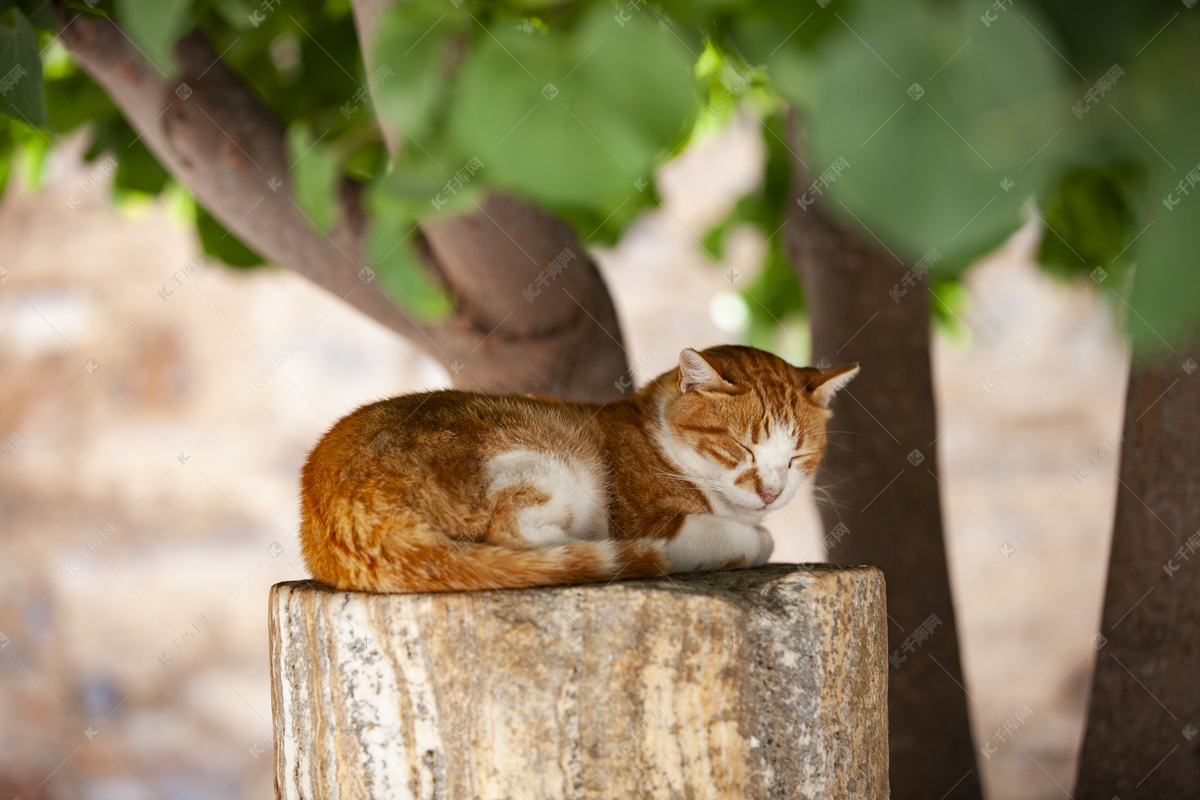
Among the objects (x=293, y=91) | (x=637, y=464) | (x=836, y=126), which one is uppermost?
(x=293, y=91)

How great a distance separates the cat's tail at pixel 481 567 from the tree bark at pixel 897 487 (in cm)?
96

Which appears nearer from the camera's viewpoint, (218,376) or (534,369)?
(534,369)

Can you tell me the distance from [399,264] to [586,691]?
651 millimetres

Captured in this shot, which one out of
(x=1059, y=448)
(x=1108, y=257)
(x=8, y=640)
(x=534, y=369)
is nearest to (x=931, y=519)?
(x=1108, y=257)

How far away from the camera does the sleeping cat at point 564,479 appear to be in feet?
3.56

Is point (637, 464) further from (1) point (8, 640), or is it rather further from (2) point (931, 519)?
(1) point (8, 640)

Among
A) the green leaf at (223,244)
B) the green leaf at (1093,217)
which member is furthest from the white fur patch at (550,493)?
the green leaf at (223,244)

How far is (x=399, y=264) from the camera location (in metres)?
1.31

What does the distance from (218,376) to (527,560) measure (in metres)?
3.58

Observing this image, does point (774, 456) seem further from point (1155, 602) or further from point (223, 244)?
point (223, 244)

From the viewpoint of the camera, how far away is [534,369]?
1.87 m

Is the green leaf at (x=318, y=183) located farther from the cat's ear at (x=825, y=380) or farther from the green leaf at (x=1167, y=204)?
the green leaf at (x=1167, y=204)

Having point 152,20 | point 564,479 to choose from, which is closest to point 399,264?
point 564,479

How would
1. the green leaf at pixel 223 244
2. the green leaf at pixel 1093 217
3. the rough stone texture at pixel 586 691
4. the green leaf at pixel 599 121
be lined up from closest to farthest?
1. the green leaf at pixel 599 121
2. the rough stone texture at pixel 586 691
3. the green leaf at pixel 1093 217
4. the green leaf at pixel 223 244
